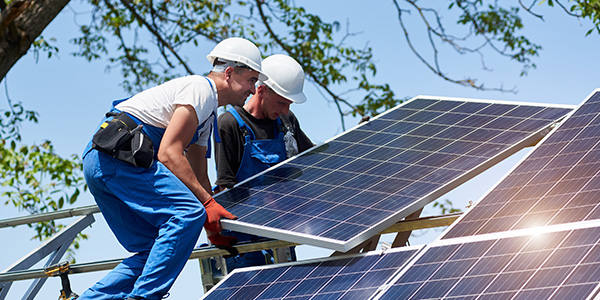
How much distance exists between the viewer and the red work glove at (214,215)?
4676mm

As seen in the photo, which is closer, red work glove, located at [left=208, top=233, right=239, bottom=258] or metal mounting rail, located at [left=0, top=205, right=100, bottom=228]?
red work glove, located at [left=208, top=233, right=239, bottom=258]

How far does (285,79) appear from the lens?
5.76 m

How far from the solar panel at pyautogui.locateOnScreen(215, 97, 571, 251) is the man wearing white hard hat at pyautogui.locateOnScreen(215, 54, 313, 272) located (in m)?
0.24

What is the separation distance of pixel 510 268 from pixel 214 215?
78.8 inches

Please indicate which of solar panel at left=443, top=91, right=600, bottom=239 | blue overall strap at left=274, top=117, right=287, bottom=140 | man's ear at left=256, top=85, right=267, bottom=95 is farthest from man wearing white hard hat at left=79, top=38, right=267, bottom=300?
solar panel at left=443, top=91, right=600, bottom=239

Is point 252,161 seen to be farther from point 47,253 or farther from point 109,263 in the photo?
point 47,253

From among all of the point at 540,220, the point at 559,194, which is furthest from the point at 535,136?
the point at 540,220

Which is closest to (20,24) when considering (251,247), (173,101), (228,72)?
(228,72)

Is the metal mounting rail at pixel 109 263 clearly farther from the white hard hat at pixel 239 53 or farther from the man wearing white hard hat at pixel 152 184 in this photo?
the white hard hat at pixel 239 53

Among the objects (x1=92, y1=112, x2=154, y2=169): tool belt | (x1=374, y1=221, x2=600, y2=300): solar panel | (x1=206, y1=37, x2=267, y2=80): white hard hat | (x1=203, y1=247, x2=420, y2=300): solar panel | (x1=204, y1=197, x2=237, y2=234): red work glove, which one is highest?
(x1=206, y1=37, x2=267, y2=80): white hard hat

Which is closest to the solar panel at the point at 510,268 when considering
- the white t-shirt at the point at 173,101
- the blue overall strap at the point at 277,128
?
the white t-shirt at the point at 173,101

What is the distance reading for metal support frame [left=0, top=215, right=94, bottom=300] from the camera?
5656mm

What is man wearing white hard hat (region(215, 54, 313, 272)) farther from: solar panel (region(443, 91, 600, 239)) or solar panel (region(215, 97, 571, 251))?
solar panel (region(443, 91, 600, 239))

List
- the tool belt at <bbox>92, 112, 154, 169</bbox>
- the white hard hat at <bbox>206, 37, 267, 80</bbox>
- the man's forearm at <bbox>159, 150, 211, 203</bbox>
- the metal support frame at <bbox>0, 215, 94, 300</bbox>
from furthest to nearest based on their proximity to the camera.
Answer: the metal support frame at <bbox>0, 215, 94, 300</bbox>, the white hard hat at <bbox>206, 37, 267, 80</bbox>, the man's forearm at <bbox>159, 150, 211, 203</bbox>, the tool belt at <bbox>92, 112, 154, 169</bbox>
